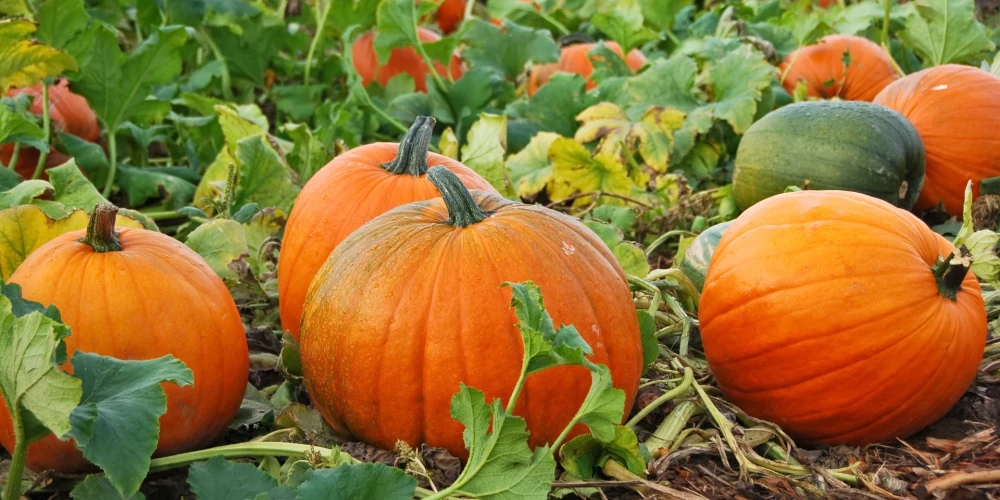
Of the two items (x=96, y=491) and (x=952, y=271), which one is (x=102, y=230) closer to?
(x=96, y=491)

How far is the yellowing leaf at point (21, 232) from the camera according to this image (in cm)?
246

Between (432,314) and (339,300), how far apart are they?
23cm

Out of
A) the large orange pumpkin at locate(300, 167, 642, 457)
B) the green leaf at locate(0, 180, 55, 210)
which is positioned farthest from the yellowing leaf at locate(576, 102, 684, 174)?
the green leaf at locate(0, 180, 55, 210)

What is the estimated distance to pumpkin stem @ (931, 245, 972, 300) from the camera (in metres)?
2.17

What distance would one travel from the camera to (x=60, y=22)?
11.9ft

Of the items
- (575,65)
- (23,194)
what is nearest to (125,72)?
(23,194)

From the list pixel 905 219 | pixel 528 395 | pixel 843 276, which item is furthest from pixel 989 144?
pixel 528 395

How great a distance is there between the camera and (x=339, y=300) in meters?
2.13

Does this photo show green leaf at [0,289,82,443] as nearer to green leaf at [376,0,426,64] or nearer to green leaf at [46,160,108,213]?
green leaf at [46,160,108,213]

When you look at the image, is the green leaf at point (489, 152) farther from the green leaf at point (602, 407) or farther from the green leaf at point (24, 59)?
the green leaf at point (602, 407)

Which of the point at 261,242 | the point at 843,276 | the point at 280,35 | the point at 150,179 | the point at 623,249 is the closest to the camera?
the point at 843,276

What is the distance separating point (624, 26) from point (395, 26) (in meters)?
1.14

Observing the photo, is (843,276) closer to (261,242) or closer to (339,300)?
(339,300)

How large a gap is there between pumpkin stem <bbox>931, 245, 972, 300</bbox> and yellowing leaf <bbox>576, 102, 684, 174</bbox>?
5.71 ft
